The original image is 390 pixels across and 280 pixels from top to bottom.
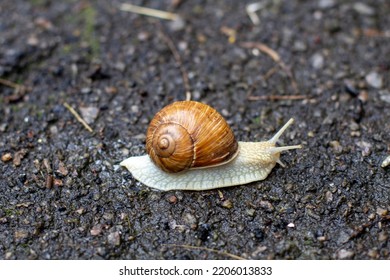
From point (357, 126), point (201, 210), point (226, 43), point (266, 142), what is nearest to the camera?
point (201, 210)

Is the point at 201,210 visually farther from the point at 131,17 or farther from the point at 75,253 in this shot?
the point at 131,17

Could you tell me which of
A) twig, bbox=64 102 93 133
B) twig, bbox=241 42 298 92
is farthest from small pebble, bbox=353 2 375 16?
twig, bbox=64 102 93 133

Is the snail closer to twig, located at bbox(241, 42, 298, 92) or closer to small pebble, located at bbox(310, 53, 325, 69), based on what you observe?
twig, located at bbox(241, 42, 298, 92)

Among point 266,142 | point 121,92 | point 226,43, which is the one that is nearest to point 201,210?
point 266,142
